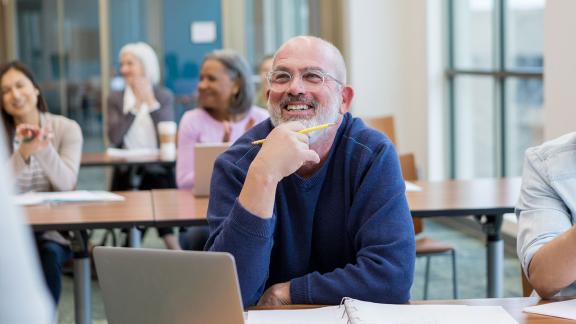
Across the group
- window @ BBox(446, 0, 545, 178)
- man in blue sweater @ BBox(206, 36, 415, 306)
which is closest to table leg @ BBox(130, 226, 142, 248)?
man in blue sweater @ BBox(206, 36, 415, 306)

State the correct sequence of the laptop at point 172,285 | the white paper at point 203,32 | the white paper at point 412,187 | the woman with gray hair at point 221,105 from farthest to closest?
the white paper at point 203,32 → the woman with gray hair at point 221,105 → the white paper at point 412,187 → the laptop at point 172,285

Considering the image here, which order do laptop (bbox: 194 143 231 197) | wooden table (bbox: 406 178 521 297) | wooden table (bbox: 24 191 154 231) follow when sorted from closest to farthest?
wooden table (bbox: 24 191 154 231)
wooden table (bbox: 406 178 521 297)
laptop (bbox: 194 143 231 197)

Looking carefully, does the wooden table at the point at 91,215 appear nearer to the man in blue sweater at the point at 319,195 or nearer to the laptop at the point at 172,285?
the man in blue sweater at the point at 319,195

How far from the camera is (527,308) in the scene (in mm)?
1975

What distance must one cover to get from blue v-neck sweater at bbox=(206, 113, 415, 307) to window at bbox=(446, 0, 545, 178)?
145 inches

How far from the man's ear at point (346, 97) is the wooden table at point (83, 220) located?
124 centimetres

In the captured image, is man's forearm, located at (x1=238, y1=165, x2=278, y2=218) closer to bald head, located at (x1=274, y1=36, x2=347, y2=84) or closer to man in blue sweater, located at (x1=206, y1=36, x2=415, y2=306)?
man in blue sweater, located at (x1=206, y1=36, x2=415, y2=306)

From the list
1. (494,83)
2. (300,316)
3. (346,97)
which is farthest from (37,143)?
(494,83)

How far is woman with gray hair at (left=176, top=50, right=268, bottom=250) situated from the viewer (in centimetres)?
456

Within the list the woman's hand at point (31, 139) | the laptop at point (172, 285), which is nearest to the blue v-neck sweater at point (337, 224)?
the laptop at point (172, 285)

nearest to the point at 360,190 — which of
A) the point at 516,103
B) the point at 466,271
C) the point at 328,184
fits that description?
the point at 328,184

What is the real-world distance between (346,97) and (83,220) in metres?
Result: 1.42

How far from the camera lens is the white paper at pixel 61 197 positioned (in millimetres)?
3846

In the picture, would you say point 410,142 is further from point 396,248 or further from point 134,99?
point 396,248
